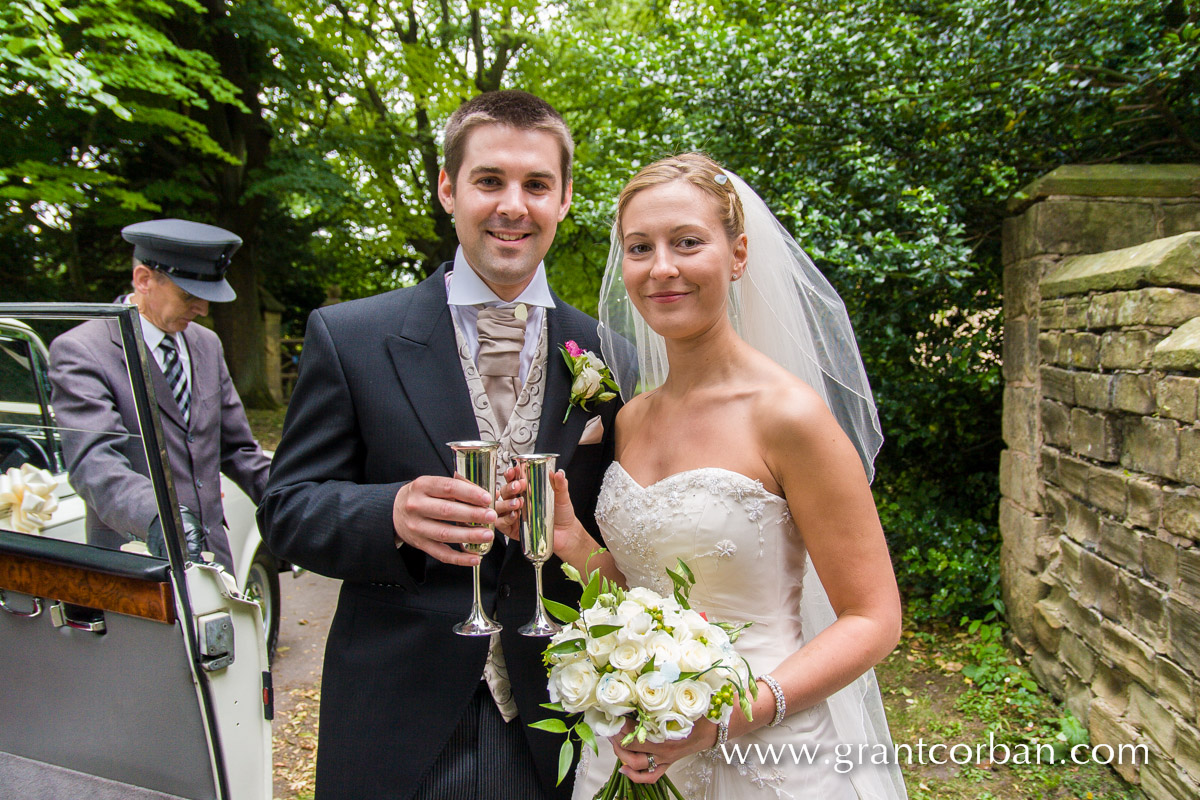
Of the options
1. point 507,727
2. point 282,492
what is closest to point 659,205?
point 282,492

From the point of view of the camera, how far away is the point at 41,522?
2328 mm

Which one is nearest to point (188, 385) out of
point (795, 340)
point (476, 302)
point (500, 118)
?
point (476, 302)

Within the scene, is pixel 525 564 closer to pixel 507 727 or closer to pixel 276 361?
pixel 507 727

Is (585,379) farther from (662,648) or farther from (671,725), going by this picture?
(671,725)

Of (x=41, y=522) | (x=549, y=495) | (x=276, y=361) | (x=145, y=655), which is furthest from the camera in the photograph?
(x=276, y=361)

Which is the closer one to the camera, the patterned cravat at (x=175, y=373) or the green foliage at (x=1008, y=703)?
the patterned cravat at (x=175, y=373)

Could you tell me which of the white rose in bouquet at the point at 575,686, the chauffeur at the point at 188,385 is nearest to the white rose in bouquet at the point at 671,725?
the white rose in bouquet at the point at 575,686

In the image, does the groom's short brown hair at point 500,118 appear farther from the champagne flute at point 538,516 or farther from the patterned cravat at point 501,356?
the champagne flute at point 538,516

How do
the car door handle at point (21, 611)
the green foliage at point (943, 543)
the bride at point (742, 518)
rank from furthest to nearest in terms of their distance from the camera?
the green foliage at point (943, 543) < the car door handle at point (21, 611) < the bride at point (742, 518)

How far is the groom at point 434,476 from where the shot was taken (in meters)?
1.84

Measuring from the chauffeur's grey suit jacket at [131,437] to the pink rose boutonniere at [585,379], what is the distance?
1090mm

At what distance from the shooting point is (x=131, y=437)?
198cm

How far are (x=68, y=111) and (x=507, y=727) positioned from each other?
9.92 meters

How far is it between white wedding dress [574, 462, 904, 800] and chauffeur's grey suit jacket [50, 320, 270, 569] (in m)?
1.28
